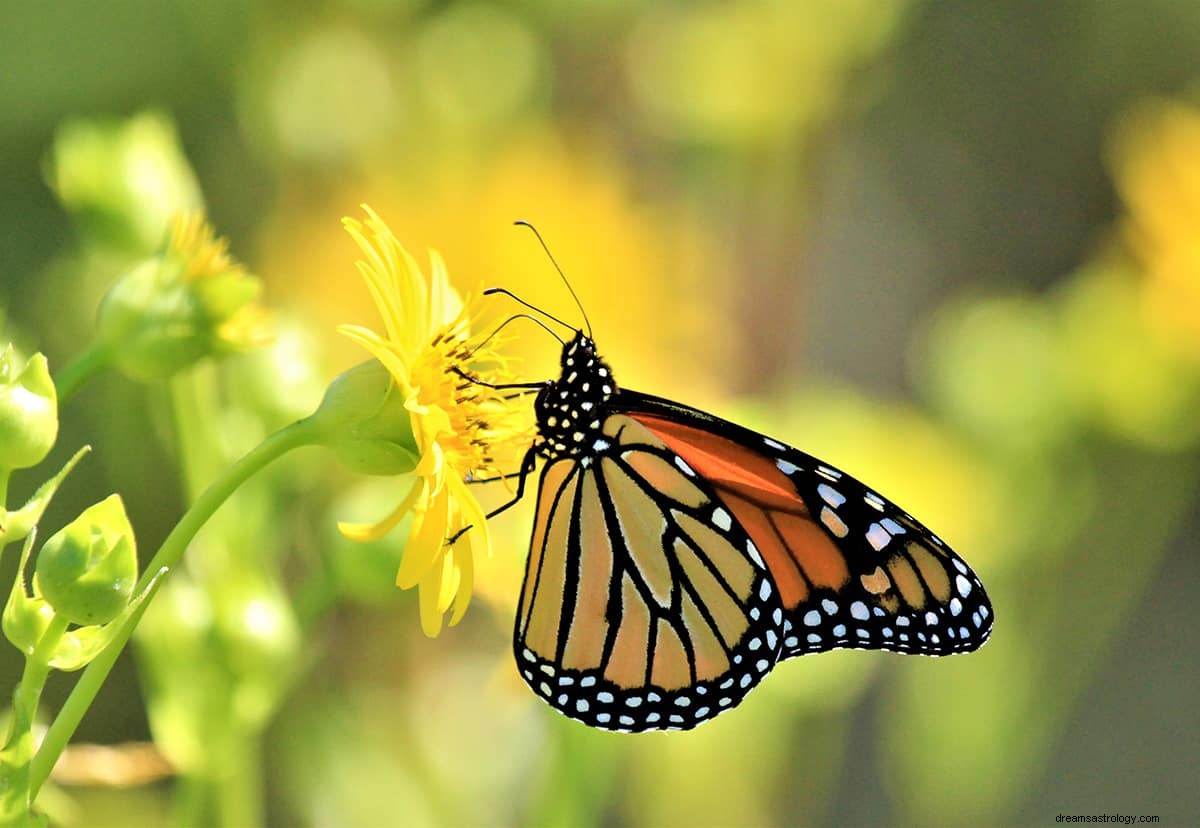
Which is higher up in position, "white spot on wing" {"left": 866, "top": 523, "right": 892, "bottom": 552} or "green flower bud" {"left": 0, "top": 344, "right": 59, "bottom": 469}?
"green flower bud" {"left": 0, "top": 344, "right": 59, "bottom": 469}

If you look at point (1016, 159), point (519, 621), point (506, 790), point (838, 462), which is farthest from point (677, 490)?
point (1016, 159)

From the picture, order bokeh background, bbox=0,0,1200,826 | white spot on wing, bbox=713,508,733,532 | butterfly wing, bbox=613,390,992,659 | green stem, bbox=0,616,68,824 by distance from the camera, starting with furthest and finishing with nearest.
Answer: bokeh background, bbox=0,0,1200,826 → white spot on wing, bbox=713,508,733,532 → butterfly wing, bbox=613,390,992,659 → green stem, bbox=0,616,68,824

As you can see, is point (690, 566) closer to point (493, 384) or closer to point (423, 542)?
point (493, 384)

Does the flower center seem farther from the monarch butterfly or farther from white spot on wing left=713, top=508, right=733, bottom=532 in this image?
white spot on wing left=713, top=508, right=733, bottom=532

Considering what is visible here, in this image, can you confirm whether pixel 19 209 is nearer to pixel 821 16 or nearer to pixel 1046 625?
pixel 821 16

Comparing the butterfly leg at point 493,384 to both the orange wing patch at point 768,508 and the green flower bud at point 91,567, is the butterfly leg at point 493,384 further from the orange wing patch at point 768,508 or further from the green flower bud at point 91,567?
the green flower bud at point 91,567

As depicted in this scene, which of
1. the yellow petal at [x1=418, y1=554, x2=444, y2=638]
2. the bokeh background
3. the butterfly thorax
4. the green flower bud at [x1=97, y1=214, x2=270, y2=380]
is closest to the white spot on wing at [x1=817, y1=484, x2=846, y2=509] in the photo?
the butterfly thorax

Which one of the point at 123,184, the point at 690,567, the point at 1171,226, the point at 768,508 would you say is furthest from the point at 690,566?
the point at 1171,226
